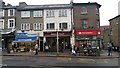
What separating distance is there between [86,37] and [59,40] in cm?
511

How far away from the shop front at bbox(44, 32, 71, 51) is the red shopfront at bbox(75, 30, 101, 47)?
1.69m

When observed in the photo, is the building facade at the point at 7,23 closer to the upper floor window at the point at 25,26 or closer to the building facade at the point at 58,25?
the upper floor window at the point at 25,26

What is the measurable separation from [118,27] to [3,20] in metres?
24.3

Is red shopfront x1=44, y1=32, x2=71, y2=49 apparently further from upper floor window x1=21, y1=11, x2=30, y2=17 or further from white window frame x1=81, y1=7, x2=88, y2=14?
upper floor window x1=21, y1=11, x2=30, y2=17

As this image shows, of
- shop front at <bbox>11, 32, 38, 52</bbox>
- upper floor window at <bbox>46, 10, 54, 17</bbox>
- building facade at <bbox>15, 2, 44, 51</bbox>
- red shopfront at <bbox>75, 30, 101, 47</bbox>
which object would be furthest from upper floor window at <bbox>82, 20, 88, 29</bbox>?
shop front at <bbox>11, 32, 38, 52</bbox>

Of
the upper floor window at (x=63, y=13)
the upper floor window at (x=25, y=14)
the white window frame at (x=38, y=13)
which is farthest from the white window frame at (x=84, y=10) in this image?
the upper floor window at (x=25, y=14)

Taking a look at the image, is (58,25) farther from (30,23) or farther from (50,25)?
(30,23)

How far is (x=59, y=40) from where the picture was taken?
50031 mm

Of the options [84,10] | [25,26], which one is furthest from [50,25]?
[84,10]

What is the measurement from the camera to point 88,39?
1922 inches

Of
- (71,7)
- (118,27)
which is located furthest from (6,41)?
(118,27)

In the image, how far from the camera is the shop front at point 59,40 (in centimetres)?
4934

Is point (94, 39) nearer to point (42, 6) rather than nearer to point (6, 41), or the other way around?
point (42, 6)

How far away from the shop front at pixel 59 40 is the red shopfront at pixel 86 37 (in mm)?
1688
